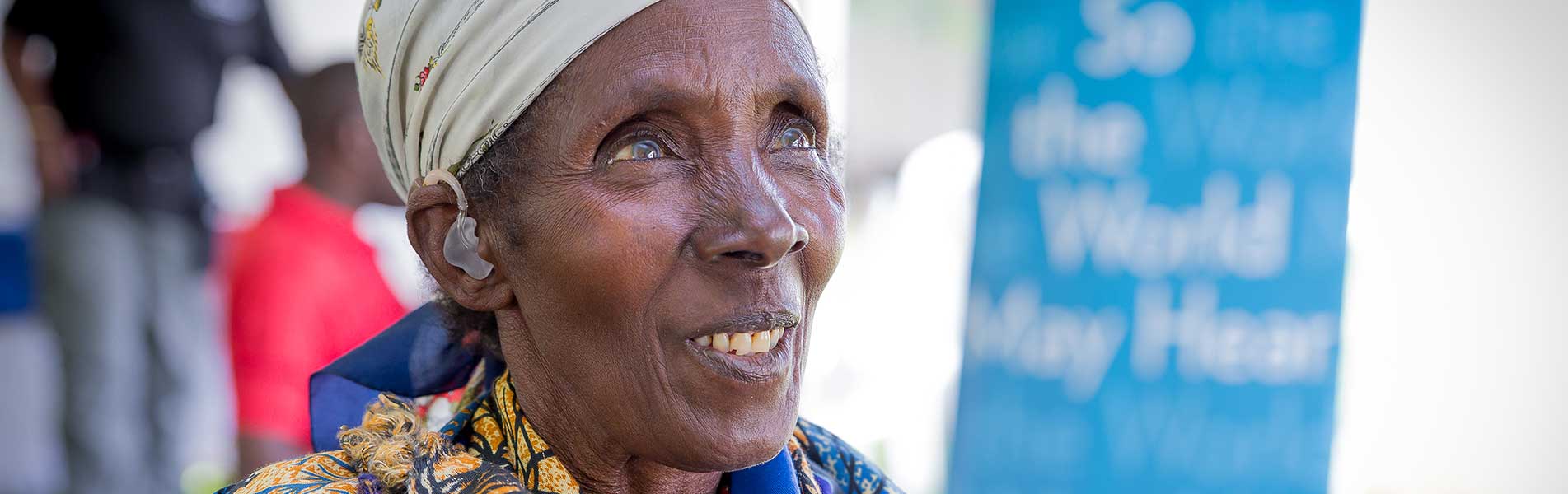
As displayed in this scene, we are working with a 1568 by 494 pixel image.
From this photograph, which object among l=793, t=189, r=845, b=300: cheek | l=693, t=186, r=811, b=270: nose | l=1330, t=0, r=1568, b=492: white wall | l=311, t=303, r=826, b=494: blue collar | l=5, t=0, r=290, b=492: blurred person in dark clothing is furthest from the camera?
l=5, t=0, r=290, b=492: blurred person in dark clothing

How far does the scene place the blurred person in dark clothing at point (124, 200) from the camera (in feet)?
16.2

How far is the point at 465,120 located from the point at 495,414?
458mm

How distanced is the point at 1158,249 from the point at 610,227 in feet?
8.74

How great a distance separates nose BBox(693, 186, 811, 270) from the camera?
59.6 inches

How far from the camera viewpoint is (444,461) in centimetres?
157

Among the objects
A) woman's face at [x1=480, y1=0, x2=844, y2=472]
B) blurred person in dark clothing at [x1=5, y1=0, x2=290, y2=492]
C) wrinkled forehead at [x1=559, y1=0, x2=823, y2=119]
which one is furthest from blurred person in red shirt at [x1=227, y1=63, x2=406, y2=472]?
wrinkled forehead at [x1=559, y1=0, x2=823, y2=119]

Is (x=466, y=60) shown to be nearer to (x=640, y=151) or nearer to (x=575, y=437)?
(x=640, y=151)

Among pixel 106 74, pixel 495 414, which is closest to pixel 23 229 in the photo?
pixel 106 74

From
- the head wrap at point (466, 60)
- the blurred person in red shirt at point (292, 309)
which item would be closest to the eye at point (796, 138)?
the head wrap at point (466, 60)

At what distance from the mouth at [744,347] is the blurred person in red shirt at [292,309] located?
2840mm

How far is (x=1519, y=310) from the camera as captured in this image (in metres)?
4.10

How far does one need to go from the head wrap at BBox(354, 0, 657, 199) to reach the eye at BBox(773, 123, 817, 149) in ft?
0.89

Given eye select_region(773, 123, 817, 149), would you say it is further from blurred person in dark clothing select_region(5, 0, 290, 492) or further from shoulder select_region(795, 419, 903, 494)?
blurred person in dark clothing select_region(5, 0, 290, 492)

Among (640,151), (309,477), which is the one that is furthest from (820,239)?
(309,477)
